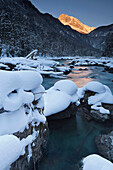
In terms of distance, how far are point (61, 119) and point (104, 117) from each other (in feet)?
6.89

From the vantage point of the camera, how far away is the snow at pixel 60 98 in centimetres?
422

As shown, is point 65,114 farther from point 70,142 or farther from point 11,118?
point 11,118

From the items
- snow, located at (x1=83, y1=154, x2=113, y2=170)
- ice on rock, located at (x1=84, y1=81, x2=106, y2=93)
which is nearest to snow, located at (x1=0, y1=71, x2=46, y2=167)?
snow, located at (x1=83, y1=154, x2=113, y2=170)

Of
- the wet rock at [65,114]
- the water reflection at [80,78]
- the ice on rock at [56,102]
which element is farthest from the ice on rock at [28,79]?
the water reflection at [80,78]

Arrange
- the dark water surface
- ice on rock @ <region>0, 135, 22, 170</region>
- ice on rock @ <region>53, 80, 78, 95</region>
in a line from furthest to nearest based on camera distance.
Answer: ice on rock @ <region>53, 80, 78, 95</region> < the dark water surface < ice on rock @ <region>0, 135, 22, 170</region>


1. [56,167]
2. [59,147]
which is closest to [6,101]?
[56,167]

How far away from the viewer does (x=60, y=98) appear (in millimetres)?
4449

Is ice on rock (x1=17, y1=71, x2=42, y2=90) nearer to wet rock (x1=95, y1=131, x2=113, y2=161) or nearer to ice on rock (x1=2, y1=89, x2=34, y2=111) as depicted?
ice on rock (x1=2, y1=89, x2=34, y2=111)

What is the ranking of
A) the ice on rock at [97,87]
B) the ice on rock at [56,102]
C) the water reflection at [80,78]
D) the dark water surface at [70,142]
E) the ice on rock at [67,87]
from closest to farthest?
the dark water surface at [70,142] < the ice on rock at [56,102] < the ice on rock at [67,87] < the ice on rock at [97,87] < the water reflection at [80,78]

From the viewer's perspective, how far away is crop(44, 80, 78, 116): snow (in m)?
4.22

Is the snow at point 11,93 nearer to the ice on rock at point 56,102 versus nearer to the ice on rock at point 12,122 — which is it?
the ice on rock at point 12,122

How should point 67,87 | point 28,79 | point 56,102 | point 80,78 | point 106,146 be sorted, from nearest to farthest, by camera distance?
point 28,79 → point 106,146 → point 56,102 → point 67,87 → point 80,78

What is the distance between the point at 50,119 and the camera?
4.50 meters

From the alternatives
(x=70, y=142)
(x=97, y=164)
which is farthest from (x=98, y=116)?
(x=97, y=164)
